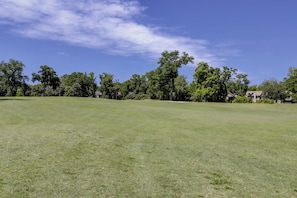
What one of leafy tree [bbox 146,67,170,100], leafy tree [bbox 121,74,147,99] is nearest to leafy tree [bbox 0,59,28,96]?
leafy tree [bbox 121,74,147,99]

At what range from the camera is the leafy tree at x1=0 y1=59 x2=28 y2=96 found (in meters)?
79.9

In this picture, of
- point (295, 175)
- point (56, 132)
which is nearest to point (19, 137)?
point (56, 132)

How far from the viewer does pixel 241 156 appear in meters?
8.02

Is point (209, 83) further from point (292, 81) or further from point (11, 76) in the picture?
point (11, 76)

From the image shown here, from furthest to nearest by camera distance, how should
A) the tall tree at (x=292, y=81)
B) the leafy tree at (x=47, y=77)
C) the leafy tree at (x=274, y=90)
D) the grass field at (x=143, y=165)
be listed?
the leafy tree at (x=274, y=90), the leafy tree at (x=47, y=77), the tall tree at (x=292, y=81), the grass field at (x=143, y=165)

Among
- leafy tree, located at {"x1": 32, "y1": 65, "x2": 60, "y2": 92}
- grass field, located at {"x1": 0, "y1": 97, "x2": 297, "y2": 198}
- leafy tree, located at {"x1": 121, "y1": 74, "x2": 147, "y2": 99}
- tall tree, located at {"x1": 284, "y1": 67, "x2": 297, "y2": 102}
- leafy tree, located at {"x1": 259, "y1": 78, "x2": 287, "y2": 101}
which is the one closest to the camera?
grass field, located at {"x1": 0, "y1": 97, "x2": 297, "y2": 198}

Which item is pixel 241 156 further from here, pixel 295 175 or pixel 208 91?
pixel 208 91

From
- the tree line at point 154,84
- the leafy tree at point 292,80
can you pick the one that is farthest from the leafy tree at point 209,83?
the leafy tree at point 292,80

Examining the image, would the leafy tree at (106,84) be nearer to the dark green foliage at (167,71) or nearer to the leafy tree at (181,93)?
the dark green foliage at (167,71)

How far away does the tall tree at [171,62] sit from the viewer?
262 ft

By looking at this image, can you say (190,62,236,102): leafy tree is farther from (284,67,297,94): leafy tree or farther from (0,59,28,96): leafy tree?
(0,59,28,96): leafy tree

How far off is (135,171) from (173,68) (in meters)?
74.4

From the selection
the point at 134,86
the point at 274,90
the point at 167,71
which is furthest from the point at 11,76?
the point at 274,90

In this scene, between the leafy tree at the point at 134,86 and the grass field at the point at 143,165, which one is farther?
the leafy tree at the point at 134,86
